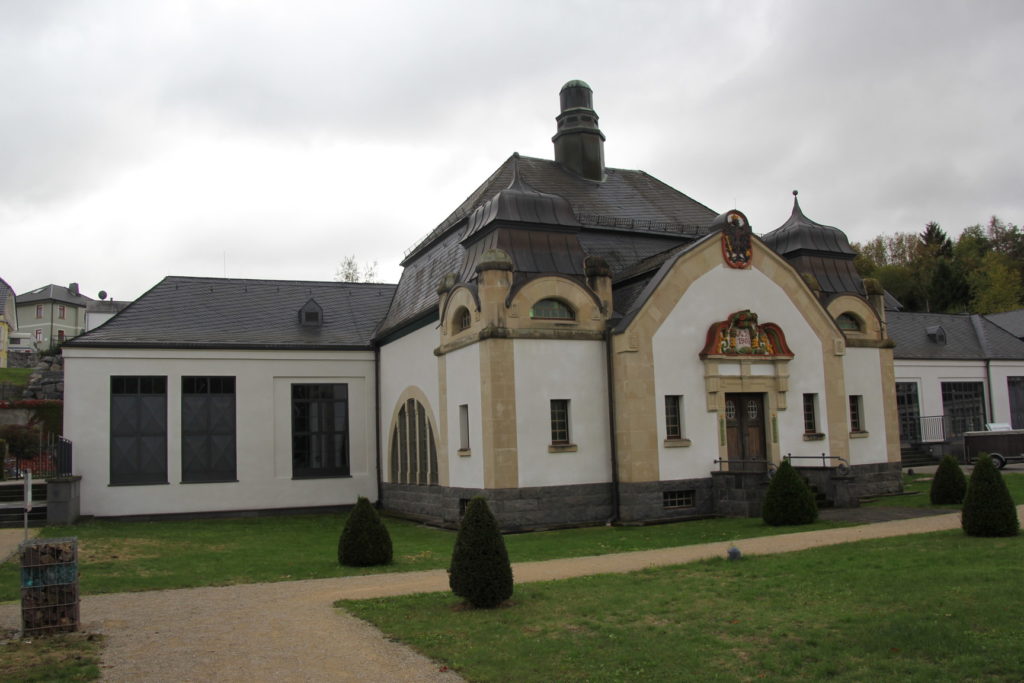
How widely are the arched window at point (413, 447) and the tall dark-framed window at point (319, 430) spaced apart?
239 cm

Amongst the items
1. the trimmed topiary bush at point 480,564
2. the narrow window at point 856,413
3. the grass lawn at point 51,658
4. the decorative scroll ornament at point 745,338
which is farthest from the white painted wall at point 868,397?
the grass lawn at point 51,658

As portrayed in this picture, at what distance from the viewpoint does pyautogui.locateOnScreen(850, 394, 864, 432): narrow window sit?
26625mm

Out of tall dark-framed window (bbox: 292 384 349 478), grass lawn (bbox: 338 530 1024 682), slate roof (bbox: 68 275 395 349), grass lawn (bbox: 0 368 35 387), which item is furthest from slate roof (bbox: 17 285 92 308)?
grass lawn (bbox: 338 530 1024 682)

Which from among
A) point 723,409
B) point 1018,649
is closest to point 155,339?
point 723,409

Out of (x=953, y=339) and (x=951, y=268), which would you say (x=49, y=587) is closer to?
(x=953, y=339)

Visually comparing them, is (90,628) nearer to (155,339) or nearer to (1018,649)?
(1018,649)

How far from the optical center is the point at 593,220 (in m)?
26.5

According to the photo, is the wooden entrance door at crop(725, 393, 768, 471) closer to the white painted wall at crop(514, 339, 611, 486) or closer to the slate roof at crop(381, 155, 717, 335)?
the white painted wall at crop(514, 339, 611, 486)

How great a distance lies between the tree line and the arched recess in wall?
53275 mm

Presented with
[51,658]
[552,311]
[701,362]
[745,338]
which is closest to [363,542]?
[51,658]

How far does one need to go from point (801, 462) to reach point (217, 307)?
2046 cm

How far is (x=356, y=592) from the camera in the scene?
1335 centimetres

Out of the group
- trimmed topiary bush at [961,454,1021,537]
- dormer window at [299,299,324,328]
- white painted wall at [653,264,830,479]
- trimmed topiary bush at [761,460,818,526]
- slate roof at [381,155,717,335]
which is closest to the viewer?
trimmed topiary bush at [961,454,1021,537]

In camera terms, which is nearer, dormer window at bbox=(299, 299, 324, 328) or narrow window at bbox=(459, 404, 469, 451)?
narrow window at bbox=(459, 404, 469, 451)
